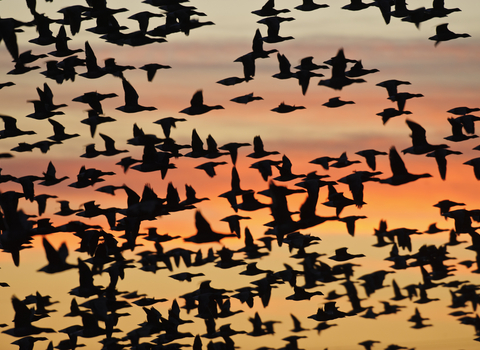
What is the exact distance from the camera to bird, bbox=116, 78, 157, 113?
35375 millimetres

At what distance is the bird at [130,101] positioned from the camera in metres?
35.4

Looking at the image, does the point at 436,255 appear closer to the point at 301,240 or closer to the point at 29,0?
the point at 301,240

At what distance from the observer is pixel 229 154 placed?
135 feet

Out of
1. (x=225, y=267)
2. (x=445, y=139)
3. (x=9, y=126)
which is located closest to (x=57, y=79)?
(x=9, y=126)

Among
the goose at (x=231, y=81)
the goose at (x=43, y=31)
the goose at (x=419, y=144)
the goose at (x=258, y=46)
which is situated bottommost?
the goose at (x=419, y=144)

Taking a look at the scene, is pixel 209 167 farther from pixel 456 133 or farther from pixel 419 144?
pixel 456 133

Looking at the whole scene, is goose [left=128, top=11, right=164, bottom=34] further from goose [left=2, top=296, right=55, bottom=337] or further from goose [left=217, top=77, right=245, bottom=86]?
goose [left=2, top=296, right=55, bottom=337]

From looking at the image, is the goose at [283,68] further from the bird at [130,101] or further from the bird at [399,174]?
the bird at [399,174]

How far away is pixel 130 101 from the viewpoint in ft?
117

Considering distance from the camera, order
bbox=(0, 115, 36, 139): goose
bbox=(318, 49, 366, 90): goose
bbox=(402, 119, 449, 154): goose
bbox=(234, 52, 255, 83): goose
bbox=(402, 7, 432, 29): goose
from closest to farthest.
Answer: bbox=(402, 7, 432, 29): goose < bbox=(402, 119, 449, 154): goose < bbox=(318, 49, 366, 90): goose < bbox=(234, 52, 255, 83): goose < bbox=(0, 115, 36, 139): goose

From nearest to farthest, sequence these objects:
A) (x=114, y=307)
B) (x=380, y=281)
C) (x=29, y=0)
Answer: (x=29, y=0) → (x=114, y=307) → (x=380, y=281)

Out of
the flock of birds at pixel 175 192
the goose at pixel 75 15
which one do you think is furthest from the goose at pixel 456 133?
the goose at pixel 75 15

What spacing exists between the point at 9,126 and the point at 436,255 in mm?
27747

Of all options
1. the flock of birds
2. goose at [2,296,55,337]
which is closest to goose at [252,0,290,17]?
the flock of birds
